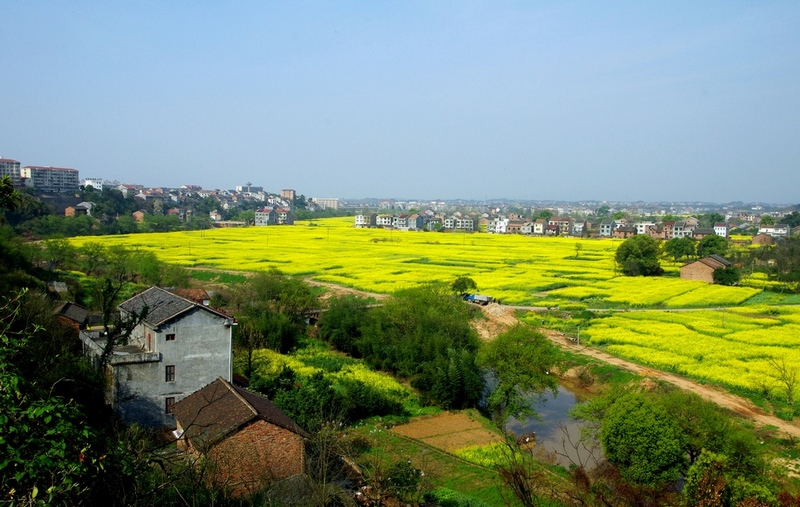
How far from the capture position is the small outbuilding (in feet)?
138

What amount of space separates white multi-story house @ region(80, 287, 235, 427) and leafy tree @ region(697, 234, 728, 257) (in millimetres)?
47202

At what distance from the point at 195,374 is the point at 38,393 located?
449 inches

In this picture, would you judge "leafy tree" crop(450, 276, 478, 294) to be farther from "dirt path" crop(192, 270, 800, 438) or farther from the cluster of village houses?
the cluster of village houses

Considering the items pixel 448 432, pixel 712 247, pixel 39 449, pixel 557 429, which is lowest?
pixel 557 429

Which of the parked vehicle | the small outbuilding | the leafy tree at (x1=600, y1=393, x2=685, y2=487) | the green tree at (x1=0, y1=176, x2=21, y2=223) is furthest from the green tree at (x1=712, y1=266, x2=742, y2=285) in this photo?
the green tree at (x1=0, y1=176, x2=21, y2=223)

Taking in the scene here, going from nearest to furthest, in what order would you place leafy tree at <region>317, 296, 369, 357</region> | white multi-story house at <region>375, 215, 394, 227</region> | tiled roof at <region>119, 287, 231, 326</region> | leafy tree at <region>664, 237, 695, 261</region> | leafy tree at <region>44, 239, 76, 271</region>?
tiled roof at <region>119, 287, 231, 326</region>
leafy tree at <region>317, 296, 369, 357</region>
leafy tree at <region>44, 239, 76, 271</region>
leafy tree at <region>664, 237, 695, 261</region>
white multi-story house at <region>375, 215, 394, 227</region>

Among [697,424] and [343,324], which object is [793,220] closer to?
[343,324]

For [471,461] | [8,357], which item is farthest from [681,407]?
[8,357]

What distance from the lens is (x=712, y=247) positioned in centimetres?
5316

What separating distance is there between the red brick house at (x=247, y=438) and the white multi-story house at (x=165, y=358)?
8.65 ft

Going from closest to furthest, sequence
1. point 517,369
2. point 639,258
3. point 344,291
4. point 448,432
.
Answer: point 448,432
point 517,369
point 344,291
point 639,258

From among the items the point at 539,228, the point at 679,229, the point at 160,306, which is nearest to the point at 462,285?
the point at 160,306

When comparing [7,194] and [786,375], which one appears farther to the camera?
[786,375]

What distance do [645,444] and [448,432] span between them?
591 cm
